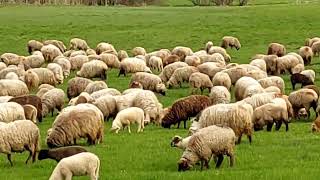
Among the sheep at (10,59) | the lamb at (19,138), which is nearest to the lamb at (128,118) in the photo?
the lamb at (19,138)

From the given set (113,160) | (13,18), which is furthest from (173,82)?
(13,18)

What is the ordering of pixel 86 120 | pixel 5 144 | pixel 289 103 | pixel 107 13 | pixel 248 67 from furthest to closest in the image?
1. pixel 107 13
2. pixel 248 67
3. pixel 289 103
4. pixel 86 120
5. pixel 5 144

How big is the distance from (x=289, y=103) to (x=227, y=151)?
7583 millimetres

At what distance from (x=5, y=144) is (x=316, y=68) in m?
23.2

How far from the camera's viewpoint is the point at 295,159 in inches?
577

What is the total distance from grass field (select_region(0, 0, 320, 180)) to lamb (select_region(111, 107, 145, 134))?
382 millimetres

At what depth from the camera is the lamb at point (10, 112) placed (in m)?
18.4

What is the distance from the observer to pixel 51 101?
24109 millimetres

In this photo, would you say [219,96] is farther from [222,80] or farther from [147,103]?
[222,80]

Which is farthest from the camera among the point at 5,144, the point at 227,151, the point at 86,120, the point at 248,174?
the point at 86,120

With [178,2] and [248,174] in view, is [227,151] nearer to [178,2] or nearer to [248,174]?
[248,174]

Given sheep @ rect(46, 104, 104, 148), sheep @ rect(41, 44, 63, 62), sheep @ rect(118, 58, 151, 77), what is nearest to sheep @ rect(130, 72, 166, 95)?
sheep @ rect(118, 58, 151, 77)

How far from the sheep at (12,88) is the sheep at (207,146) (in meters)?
13.5

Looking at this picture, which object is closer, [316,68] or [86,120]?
[86,120]
